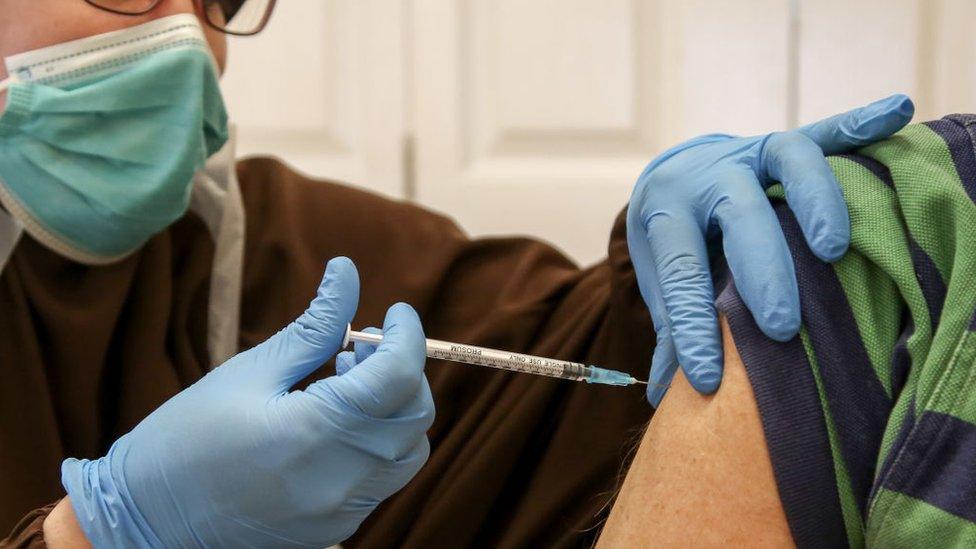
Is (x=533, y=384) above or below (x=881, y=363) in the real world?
below

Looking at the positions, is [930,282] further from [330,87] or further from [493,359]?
[330,87]

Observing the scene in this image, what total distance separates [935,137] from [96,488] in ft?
2.22

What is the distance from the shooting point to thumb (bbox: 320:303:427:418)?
740mm

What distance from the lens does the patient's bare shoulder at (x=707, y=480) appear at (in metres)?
0.69

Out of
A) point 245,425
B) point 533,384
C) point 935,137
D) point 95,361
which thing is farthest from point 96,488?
point 935,137

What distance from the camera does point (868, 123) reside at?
79 cm

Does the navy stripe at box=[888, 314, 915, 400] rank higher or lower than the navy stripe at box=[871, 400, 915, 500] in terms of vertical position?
higher

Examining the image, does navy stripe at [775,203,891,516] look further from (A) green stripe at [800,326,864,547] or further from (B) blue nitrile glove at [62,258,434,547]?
(B) blue nitrile glove at [62,258,434,547]

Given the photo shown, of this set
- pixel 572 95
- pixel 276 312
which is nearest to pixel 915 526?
pixel 276 312

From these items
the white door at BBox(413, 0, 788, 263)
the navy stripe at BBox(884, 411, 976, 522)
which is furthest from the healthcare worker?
the white door at BBox(413, 0, 788, 263)

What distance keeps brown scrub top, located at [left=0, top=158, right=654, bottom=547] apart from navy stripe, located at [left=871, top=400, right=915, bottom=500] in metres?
0.33

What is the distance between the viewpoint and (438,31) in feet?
6.34

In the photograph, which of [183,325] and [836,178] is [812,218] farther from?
[183,325]

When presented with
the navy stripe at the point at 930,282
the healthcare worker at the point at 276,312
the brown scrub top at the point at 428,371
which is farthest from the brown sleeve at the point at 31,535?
the navy stripe at the point at 930,282
